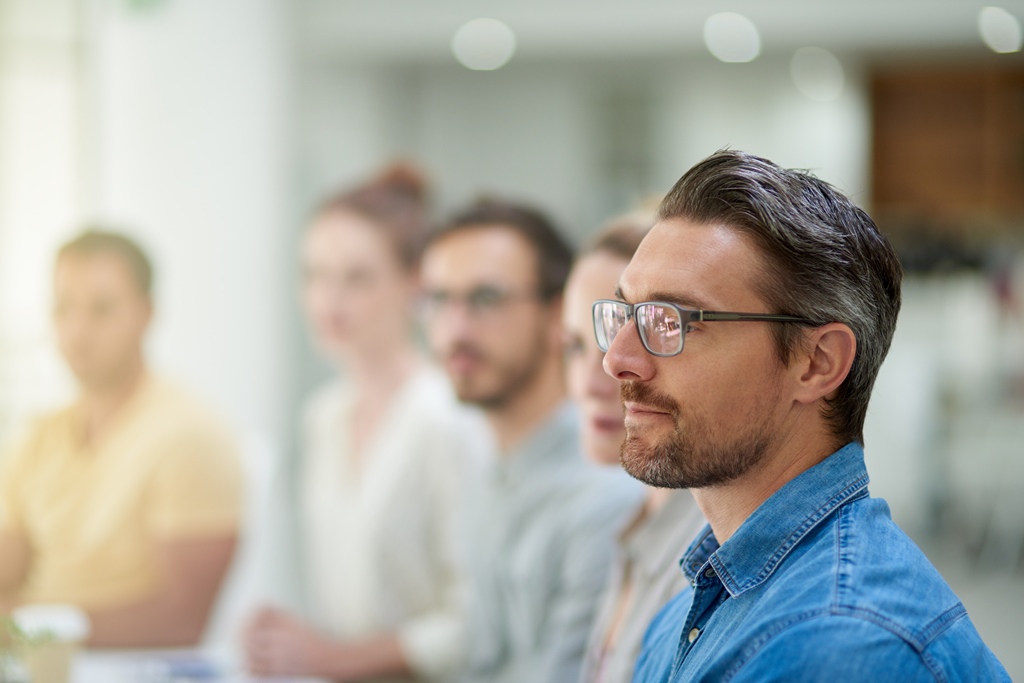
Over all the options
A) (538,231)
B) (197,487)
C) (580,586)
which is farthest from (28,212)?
(580,586)

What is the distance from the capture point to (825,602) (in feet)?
2.73

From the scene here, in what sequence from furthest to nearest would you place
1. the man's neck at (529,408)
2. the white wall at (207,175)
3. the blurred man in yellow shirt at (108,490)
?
the white wall at (207,175) < the blurred man in yellow shirt at (108,490) < the man's neck at (529,408)

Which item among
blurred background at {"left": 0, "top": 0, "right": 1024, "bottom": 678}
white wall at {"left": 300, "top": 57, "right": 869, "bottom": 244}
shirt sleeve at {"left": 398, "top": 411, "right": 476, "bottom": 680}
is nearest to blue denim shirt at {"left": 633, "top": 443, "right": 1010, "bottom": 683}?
blurred background at {"left": 0, "top": 0, "right": 1024, "bottom": 678}

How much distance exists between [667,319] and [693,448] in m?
0.12

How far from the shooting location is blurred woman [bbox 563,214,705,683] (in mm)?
1404

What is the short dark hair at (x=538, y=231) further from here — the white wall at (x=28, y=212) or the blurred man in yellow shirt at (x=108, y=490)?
the white wall at (x=28, y=212)

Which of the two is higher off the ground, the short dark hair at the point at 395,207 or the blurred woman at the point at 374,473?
the short dark hair at the point at 395,207

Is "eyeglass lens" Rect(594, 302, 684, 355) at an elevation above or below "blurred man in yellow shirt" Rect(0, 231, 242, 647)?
above

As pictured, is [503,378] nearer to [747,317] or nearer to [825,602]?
[747,317]

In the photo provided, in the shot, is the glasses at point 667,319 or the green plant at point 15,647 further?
the green plant at point 15,647

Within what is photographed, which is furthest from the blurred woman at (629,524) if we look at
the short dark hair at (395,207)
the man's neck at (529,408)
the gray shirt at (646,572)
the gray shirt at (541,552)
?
the short dark hair at (395,207)

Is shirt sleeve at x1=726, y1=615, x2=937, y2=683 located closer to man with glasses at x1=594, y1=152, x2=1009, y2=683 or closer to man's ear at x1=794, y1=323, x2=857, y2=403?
man with glasses at x1=594, y1=152, x2=1009, y2=683

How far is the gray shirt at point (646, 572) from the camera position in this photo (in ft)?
4.54

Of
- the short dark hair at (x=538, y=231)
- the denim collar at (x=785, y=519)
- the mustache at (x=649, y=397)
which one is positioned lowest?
the denim collar at (x=785, y=519)
